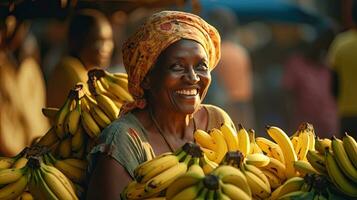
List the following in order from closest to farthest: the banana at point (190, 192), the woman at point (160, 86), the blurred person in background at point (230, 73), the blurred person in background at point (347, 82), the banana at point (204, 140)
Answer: the banana at point (190, 192) → the woman at point (160, 86) → the banana at point (204, 140) → the blurred person in background at point (347, 82) → the blurred person in background at point (230, 73)

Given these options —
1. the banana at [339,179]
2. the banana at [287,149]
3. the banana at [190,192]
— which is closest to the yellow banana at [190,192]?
the banana at [190,192]

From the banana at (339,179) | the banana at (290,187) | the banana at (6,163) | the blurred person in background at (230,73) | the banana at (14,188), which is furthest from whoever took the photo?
the blurred person in background at (230,73)

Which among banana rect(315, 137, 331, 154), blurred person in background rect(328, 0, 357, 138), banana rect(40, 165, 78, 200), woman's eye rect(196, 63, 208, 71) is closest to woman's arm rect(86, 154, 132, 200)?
banana rect(40, 165, 78, 200)

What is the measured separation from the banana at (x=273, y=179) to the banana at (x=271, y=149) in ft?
0.52

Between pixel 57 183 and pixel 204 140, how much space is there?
2.63 feet

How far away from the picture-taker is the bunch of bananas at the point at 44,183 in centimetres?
664

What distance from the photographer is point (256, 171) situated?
21.4 ft

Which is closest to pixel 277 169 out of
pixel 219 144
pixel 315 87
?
pixel 219 144

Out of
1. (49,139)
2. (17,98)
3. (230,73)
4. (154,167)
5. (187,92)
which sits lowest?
(230,73)

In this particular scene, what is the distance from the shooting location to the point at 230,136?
22.6 ft

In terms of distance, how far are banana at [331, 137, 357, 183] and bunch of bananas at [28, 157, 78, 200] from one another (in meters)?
1.33

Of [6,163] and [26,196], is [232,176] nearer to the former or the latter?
[26,196]

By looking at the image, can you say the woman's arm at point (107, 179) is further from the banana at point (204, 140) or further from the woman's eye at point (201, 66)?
the woman's eye at point (201, 66)

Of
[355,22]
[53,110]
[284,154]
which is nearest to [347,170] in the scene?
[284,154]
